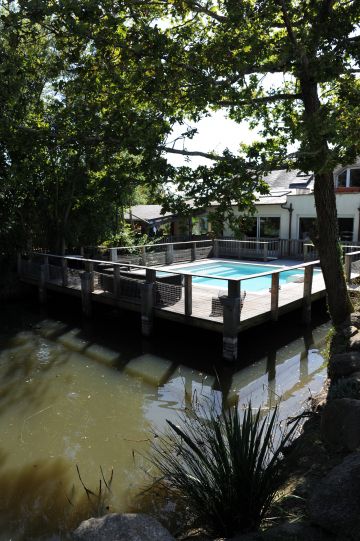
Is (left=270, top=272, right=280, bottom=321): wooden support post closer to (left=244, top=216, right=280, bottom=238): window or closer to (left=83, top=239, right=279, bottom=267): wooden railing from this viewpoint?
(left=83, top=239, right=279, bottom=267): wooden railing

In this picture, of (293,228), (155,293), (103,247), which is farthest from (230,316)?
(293,228)

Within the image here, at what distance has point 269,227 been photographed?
902 inches

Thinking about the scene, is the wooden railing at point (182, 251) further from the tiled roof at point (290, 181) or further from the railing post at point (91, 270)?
the railing post at point (91, 270)

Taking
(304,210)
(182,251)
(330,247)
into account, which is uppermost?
(304,210)

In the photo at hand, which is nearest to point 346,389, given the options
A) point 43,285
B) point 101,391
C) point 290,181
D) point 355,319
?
point 355,319

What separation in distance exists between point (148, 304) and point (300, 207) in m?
14.0

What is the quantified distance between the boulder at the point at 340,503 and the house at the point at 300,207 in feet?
52.7

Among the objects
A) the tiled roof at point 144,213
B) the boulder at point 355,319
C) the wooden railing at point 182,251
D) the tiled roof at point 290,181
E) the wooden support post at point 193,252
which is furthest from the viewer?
the tiled roof at point 144,213

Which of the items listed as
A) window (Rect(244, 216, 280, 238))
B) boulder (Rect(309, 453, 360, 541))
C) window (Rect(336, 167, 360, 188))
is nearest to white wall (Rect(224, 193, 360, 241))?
window (Rect(244, 216, 280, 238))

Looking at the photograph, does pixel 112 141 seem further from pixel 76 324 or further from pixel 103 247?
pixel 103 247

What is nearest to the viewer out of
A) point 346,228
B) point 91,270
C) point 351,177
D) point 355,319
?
point 355,319

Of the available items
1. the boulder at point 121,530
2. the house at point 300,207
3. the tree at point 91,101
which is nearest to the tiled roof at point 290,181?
the house at point 300,207

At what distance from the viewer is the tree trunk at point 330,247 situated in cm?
662

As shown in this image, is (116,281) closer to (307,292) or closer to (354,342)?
(307,292)
